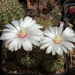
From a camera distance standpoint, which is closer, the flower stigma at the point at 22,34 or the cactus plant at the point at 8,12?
the flower stigma at the point at 22,34

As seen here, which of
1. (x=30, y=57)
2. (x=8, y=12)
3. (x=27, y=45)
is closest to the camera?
(x=27, y=45)

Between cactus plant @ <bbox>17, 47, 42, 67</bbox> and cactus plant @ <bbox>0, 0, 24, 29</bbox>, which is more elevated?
cactus plant @ <bbox>0, 0, 24, 29</bbox>

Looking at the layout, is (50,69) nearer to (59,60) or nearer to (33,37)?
(59,60)

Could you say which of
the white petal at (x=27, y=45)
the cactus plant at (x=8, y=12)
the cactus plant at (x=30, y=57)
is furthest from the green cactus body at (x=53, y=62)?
the cactus plant at (x=8, y=12)

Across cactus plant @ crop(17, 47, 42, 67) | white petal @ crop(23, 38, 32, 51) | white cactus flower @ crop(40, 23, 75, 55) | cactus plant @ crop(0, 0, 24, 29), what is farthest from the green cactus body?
cactus plant @ crop(0, 0, 24, 29)

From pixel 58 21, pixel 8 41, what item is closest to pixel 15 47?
pixel 8 41

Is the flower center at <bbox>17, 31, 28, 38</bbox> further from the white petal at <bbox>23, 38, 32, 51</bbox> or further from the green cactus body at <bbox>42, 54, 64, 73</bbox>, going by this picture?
the green cactus body at <bbox>42, 54, 64, 73</bbox>

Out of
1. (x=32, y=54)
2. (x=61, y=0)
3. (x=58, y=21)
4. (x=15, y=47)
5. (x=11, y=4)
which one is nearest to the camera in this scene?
(x=15, y=47)

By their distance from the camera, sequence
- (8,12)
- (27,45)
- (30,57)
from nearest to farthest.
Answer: (27,45)
(30,57)
(8,12)

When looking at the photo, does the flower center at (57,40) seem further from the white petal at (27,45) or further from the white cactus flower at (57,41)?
the white petal at (27,45)

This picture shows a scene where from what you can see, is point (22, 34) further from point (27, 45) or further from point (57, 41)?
point (57, 41)

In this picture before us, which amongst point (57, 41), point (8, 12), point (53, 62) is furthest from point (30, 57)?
point (8, 12)
